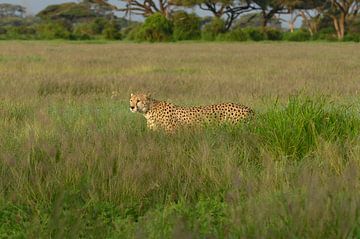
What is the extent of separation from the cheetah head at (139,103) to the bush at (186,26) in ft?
130

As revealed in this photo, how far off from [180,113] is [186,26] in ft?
140

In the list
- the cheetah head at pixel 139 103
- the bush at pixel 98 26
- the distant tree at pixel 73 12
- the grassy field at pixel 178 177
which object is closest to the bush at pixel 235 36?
the bush at pixel 98 26

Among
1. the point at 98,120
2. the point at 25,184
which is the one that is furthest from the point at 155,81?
the point at 25,184

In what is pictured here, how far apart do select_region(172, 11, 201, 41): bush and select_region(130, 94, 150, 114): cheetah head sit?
Result: 39564 mm

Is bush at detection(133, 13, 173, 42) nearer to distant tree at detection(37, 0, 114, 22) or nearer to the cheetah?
distant tree at detection(37, 0, 114, 22)

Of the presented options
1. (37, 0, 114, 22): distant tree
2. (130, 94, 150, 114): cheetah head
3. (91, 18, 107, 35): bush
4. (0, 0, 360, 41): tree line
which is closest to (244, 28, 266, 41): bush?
(0, 0, 360, 41): tree line

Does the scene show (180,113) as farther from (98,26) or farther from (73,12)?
(73,12)

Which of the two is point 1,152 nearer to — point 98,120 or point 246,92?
point 98,120

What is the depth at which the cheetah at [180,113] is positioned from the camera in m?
6.04

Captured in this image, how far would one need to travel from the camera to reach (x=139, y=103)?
6375 millimetres

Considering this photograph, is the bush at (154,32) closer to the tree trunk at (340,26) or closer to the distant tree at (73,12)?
the tree trunk at (340,26)

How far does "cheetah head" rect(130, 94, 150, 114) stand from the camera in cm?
638

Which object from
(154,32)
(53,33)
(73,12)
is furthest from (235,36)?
(73,12)

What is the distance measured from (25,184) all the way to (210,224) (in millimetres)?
1327
